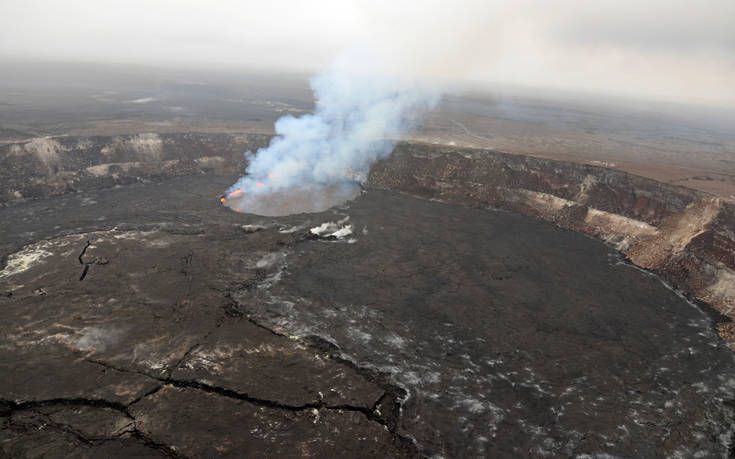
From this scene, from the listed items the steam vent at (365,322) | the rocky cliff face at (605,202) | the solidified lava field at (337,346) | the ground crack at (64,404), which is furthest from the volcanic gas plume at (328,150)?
the ground crack at (64,404)

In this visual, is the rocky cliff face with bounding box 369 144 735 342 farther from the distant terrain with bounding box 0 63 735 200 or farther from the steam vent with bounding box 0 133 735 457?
the distant terrain with bounding box 0 63 735 200

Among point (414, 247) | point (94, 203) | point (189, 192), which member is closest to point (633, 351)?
point (414, 247)

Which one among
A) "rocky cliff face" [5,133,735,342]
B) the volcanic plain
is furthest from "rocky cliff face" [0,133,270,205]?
the volcanic plain

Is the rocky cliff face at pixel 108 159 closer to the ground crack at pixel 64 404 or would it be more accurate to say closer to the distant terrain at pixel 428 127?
the distant terrain at pixel 428 127

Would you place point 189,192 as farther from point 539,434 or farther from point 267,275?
point 539,434

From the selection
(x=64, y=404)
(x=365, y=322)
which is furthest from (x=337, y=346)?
(x=64, y=404)
